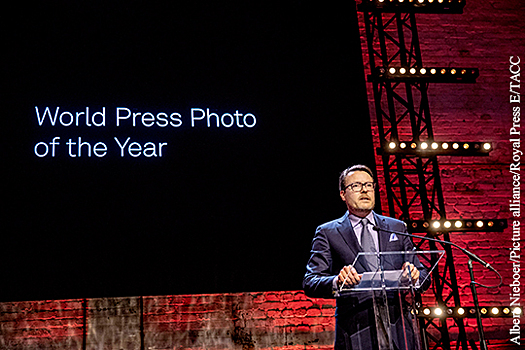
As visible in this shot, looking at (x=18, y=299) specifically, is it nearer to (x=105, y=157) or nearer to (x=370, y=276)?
(x=105, y=157)

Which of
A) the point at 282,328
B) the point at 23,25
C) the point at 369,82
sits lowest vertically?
the point at 282,328

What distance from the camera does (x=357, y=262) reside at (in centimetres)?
260

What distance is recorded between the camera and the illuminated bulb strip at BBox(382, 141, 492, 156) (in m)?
5.24

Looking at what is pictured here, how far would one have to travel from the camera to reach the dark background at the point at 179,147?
4938 mm

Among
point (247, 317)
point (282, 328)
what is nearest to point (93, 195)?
point (247, 317)

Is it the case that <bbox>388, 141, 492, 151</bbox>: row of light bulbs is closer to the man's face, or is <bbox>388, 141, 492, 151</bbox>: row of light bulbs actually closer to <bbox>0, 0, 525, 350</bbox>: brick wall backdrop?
<bbox>0, 0, 525, 350</bbox>: brick wall backdrop

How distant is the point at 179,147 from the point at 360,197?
2.95 metres

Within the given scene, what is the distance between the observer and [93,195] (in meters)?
5.12

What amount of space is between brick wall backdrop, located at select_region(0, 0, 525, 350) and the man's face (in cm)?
236

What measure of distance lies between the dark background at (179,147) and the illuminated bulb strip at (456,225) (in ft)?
2.61

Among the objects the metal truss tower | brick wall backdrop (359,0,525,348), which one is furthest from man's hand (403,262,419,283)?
brick wall backdrop (359,0,525,348)

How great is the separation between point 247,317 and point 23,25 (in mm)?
3891

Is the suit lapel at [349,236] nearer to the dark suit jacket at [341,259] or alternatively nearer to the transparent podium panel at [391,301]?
the dark suit jacket at [341,259]
